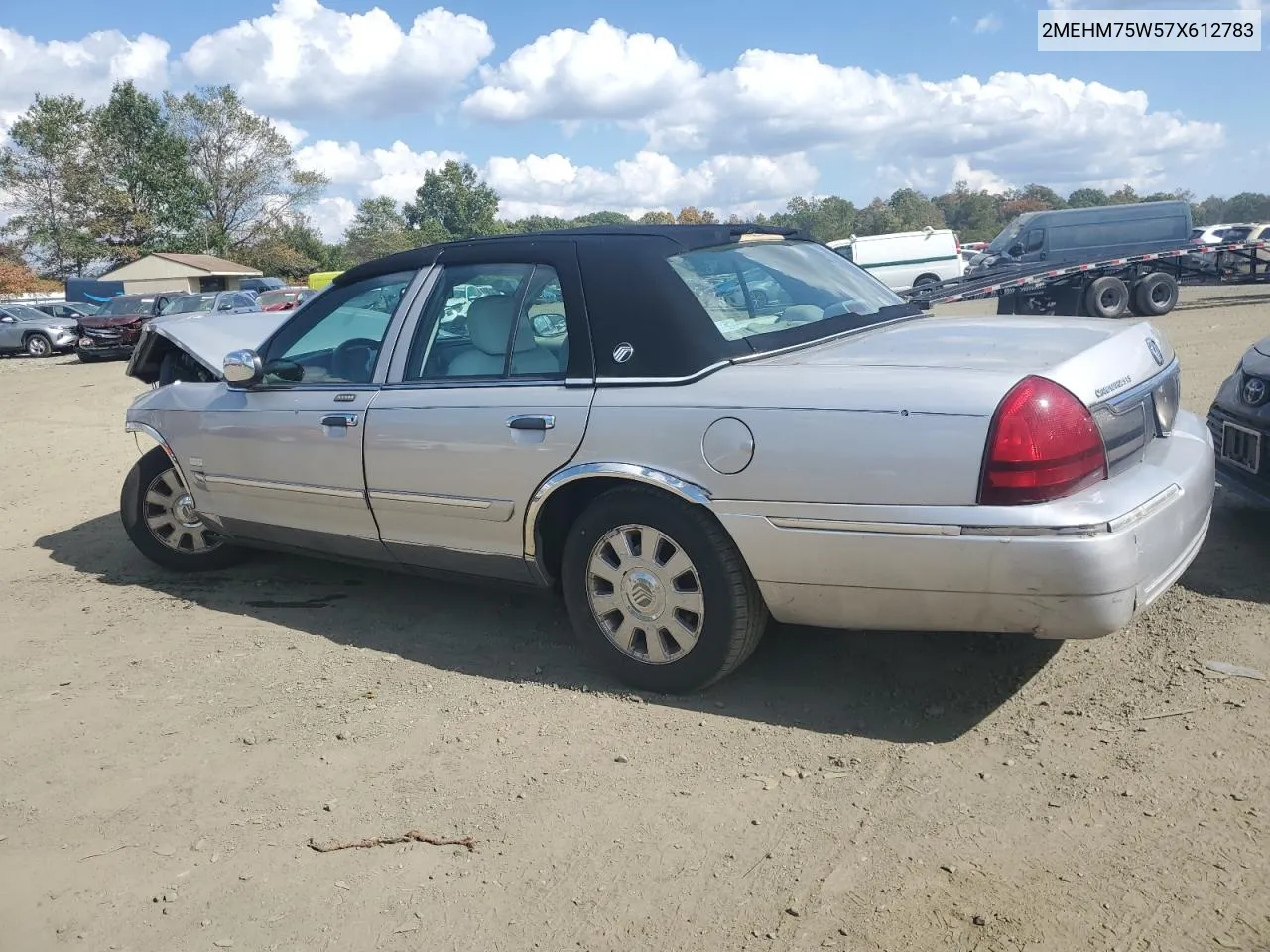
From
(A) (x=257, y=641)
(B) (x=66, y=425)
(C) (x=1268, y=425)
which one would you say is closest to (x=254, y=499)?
(A) (x=257, y=641)

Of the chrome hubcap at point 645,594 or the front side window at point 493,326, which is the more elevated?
the front side window at point 493,326

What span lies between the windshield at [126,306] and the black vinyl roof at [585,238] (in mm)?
25040

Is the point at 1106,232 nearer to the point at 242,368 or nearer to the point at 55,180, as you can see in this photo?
the point at 242,368

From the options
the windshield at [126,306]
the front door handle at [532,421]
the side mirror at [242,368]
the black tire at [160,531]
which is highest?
the windshield at [126,306]

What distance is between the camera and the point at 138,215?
64688mm

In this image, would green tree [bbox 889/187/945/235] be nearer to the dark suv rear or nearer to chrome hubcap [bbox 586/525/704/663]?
the dark suv rear

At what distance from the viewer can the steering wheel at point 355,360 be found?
178 inches

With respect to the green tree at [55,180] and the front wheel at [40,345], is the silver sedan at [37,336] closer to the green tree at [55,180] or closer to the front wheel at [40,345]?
the front wheel at [40,345]

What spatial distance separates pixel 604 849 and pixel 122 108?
7364 centimetres

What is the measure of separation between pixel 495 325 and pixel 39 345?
1223 inches

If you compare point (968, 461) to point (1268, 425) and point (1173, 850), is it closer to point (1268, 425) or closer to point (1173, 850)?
point (1173, 850)

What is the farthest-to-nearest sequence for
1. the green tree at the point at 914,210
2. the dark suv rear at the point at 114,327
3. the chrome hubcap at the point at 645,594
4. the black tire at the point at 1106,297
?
the green tree at the point at 914,210
the dark suv rear at the point at 114,327
the black tire at the point at 1106,297
the chrome hubcap at the point at 645,594

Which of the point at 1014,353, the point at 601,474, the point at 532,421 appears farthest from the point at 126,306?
the point at 1014,353

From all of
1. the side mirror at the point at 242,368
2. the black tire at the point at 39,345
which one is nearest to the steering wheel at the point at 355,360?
the side mirror at the point at 242,368
